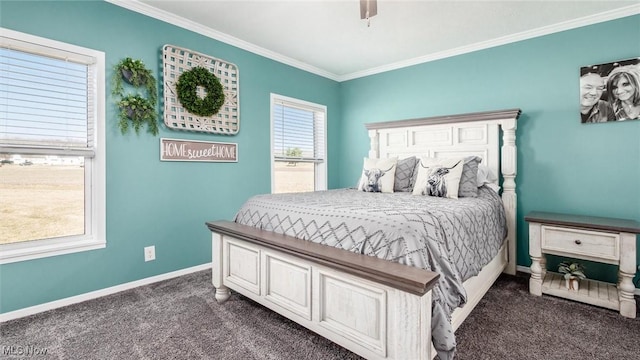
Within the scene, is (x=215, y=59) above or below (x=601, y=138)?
above

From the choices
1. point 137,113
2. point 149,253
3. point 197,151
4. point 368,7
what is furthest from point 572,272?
Result: point 137,113

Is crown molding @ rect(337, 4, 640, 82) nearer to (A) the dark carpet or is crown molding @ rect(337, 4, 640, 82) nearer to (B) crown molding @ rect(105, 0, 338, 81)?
(B) crown molding @ rect(105, 0, 338, 81)

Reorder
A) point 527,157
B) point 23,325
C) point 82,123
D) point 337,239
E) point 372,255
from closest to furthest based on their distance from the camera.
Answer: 1. point 372,255
2. point 337,239
3. point 23,325
4. point 82,123
5. point 527,157

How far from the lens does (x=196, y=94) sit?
289cm

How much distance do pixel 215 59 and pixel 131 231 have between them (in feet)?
6.05

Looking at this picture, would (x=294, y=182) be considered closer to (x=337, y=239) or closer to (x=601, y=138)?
(x=337, y=239)

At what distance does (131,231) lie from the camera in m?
2.55

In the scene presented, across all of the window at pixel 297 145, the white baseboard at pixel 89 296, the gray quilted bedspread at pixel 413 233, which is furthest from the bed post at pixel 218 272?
the window at pixel 297 145

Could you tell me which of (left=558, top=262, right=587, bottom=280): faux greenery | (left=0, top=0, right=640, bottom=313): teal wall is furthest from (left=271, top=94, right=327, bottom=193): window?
(left=558, top=262, right=587, bottom=280): faux greenery

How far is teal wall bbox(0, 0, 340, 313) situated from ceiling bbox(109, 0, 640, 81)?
0.22m

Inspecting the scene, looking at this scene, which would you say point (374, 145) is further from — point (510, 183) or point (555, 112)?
point (555, 112)

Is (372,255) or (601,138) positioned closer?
(372,255)

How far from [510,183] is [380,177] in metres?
1.29

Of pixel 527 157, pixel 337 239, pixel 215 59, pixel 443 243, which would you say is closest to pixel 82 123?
pixel 215 59
